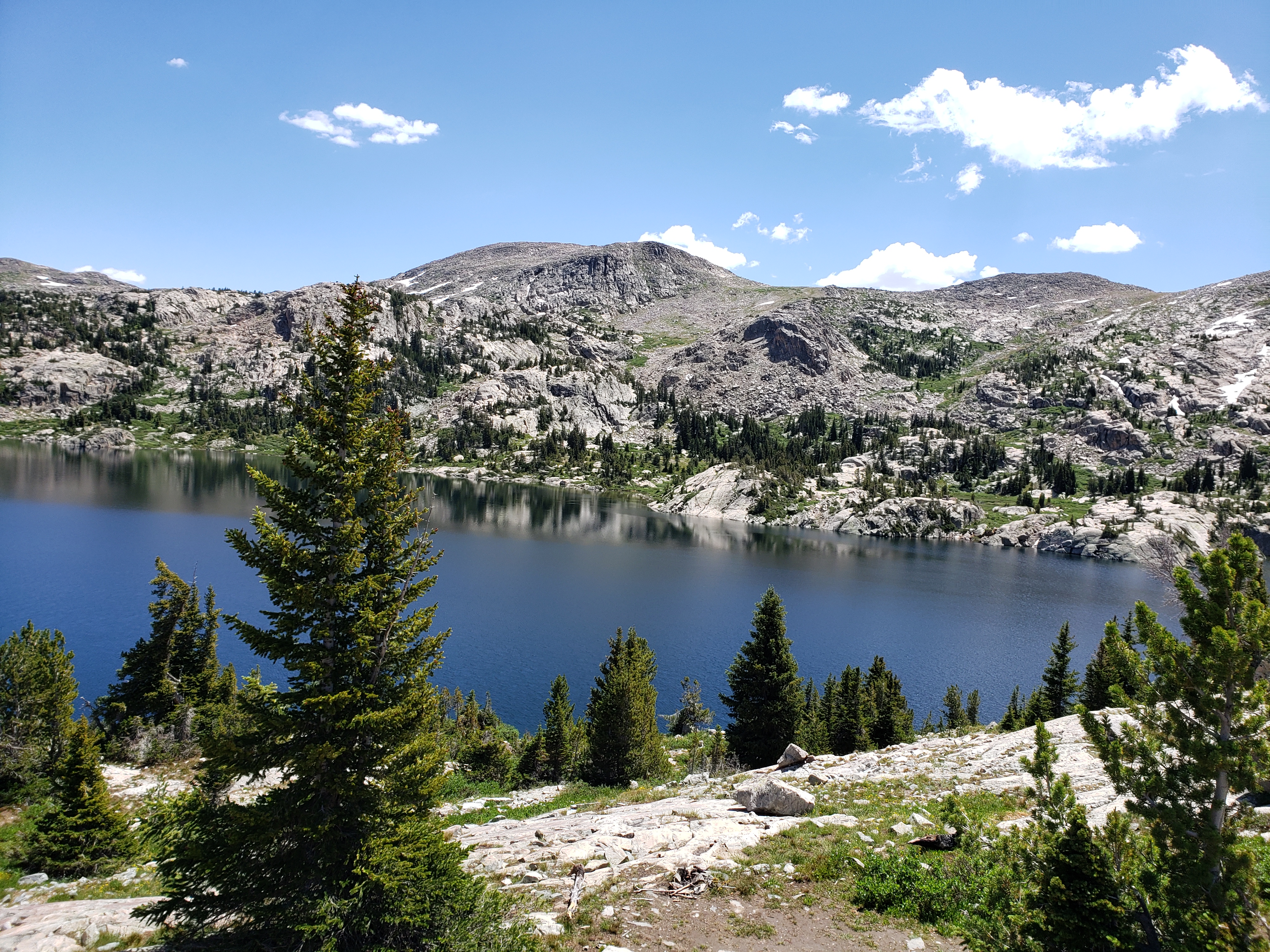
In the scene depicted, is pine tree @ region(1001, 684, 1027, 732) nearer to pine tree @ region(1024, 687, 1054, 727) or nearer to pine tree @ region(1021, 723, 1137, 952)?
pine tree @ region(1024, 687, 1054, 727)

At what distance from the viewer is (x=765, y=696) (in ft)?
122

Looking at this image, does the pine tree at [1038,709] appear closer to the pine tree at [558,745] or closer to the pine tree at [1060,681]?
the pine tree at [1060,681]

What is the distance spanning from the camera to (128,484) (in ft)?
486

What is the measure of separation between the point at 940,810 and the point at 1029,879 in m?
5.62

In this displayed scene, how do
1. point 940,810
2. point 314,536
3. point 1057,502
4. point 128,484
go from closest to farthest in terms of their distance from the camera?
point 314,536, point 940,810, point 128,484, point 1057,502

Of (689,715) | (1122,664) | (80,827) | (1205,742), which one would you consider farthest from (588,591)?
(1205,742)

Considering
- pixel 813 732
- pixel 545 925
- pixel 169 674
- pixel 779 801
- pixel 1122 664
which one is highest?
pixel 1122 664

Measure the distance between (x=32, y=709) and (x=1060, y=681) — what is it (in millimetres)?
68168

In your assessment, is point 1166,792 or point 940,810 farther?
point 940,810

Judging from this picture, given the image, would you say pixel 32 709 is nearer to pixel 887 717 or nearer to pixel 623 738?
pixel 623 738

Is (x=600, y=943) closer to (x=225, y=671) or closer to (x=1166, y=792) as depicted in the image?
(x=1166, y=792)

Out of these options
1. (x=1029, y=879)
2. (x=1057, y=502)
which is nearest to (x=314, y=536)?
(x=1029, y=879)

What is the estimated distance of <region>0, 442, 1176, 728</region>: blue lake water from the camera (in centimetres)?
6431

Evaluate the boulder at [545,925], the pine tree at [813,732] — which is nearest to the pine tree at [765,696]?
the pine tree at [813,732]
